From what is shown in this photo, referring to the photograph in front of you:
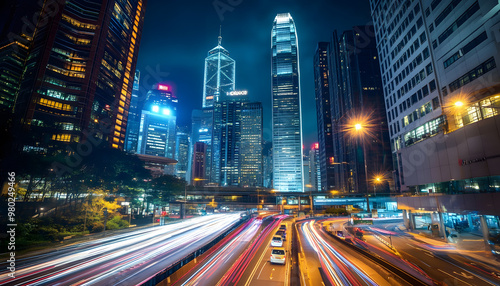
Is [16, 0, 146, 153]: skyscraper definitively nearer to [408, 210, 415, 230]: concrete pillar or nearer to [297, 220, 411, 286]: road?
[297, 220, 411, 286]: road

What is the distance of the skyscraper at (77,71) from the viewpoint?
86500 mm

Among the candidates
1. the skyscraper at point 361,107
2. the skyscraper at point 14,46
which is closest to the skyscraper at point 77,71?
the skyscraper at point 14,46

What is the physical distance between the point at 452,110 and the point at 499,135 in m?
10.7

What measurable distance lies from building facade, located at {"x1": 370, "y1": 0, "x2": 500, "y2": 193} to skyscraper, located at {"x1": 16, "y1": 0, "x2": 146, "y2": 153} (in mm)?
100847

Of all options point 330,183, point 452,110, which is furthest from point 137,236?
point 330,183

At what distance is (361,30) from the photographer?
453ft

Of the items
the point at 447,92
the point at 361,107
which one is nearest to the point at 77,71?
the point at 447,92

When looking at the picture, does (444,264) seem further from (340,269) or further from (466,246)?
(466,246)

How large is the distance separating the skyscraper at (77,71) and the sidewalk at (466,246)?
101203mm

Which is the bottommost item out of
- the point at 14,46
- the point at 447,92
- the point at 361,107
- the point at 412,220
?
the point at 412,220

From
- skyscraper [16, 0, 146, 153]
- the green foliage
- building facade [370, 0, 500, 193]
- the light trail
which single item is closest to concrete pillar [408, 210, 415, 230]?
building facade [370, 0, 500, 193]

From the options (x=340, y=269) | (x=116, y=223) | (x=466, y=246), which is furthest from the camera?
(x=116, y=223)

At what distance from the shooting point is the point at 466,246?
27.3 m

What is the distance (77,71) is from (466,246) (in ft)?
422
